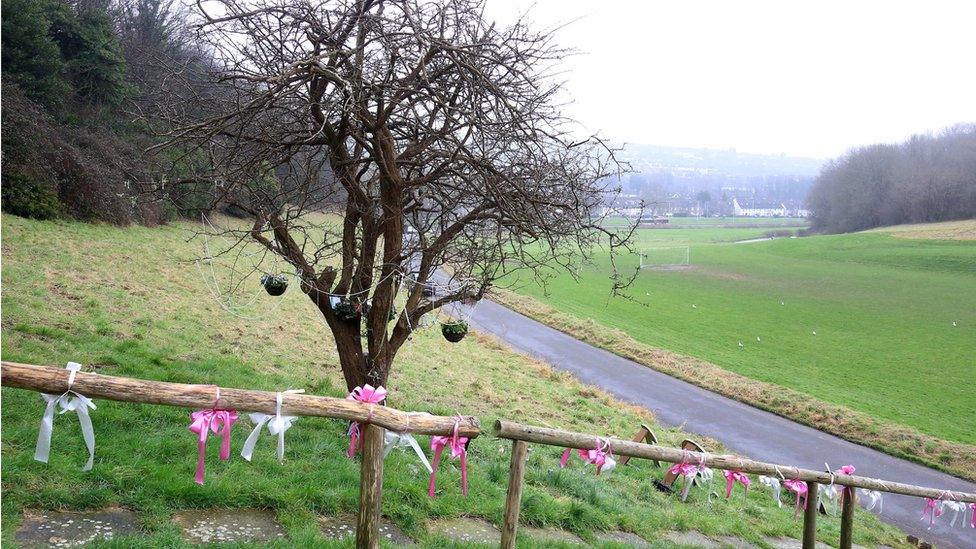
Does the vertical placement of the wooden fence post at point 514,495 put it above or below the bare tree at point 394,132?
below

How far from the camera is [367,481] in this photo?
4.46 m

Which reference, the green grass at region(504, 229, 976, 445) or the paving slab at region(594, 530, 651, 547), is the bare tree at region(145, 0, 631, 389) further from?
the paving slab at region(594, 530, 651, 547)

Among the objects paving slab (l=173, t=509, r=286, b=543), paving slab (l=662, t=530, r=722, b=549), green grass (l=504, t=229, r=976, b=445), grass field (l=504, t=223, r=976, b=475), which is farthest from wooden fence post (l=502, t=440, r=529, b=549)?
grass field (l=504, t=223, r=976, b=475)

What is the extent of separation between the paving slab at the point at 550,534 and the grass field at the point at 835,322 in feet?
12.7

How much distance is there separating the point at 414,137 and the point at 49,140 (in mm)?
21085

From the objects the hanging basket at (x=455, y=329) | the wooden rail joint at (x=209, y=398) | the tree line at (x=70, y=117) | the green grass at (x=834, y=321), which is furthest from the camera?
the green grass at (x=834, y=321)

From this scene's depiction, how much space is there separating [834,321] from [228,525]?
39252 mm

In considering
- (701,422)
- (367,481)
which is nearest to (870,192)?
(701,422)

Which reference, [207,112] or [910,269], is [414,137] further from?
[910,269]

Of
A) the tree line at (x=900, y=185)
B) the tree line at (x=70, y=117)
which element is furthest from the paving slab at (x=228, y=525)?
the tree line at (x=900, y=185)

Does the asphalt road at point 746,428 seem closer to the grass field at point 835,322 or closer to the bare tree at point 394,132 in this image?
the grass field at point 835,322

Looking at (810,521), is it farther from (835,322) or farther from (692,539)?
(835,322)

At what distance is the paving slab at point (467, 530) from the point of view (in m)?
5.98

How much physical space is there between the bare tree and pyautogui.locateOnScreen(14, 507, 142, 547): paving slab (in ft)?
10.6
